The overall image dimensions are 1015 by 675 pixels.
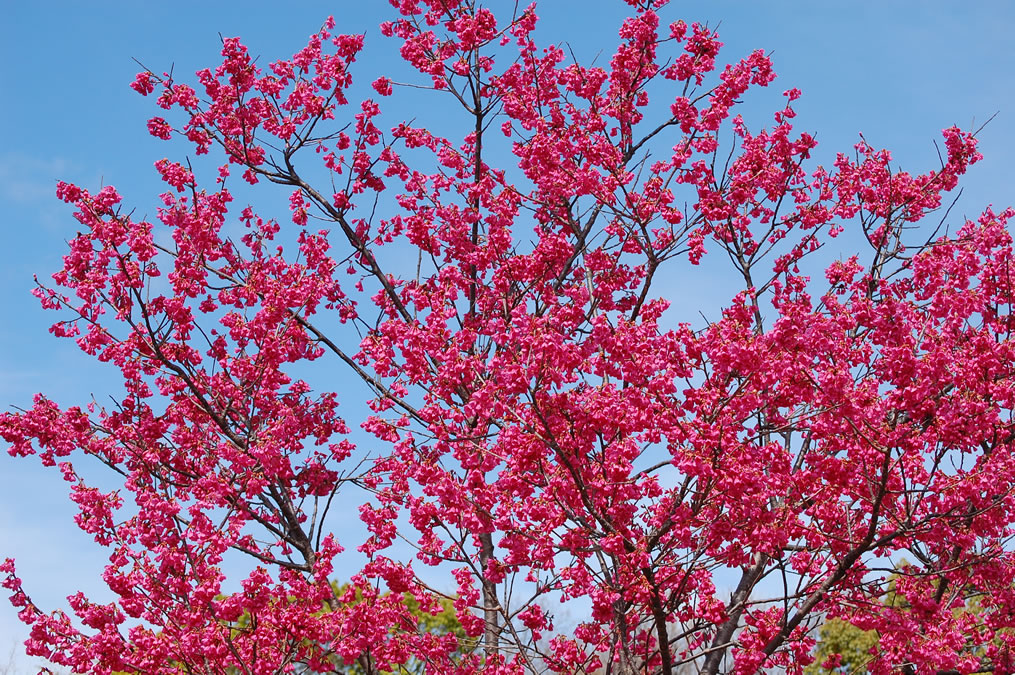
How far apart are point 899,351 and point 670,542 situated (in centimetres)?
296

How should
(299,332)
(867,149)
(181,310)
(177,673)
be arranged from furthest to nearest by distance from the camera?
(867,149)
(299,332)
(181,310)
(177,673)

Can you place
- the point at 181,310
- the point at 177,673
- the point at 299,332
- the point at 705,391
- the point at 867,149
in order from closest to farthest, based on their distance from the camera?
1. the point at 705,391
2. the point at 177,673
3. the point at 181,310
4. the point at 299,332
5. the point at 867,149

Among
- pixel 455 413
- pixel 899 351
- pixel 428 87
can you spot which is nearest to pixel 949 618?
pixel 899 351

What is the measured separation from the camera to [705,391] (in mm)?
9430

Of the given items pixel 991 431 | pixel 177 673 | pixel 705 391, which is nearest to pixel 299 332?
pixel 177 673

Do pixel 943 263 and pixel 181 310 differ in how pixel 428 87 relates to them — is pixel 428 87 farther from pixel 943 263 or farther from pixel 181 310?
pixel 943 263

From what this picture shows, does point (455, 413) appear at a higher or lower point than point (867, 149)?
lower

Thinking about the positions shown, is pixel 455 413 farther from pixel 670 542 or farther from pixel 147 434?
pixel 147 434

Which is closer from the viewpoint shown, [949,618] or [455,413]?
[949,618]

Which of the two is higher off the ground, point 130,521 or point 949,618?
point 130,521

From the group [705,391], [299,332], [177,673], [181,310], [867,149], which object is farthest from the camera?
[867,149]

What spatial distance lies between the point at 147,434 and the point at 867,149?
35.7ft

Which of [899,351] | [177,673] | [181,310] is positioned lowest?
[177,673]

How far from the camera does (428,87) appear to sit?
528 inches
